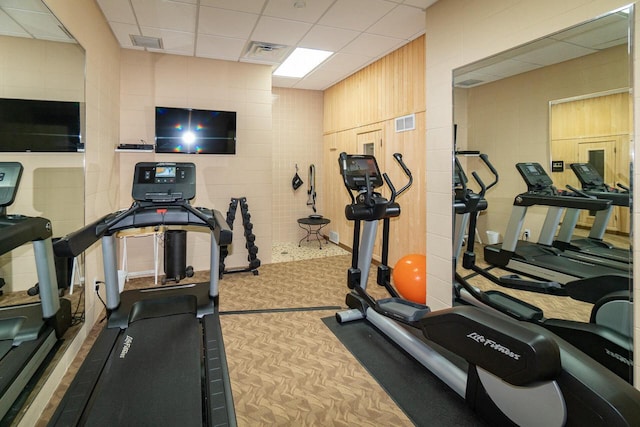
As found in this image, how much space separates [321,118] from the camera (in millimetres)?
6918

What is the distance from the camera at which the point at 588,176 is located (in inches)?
→ 89.3

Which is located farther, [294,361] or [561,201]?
[294,361]

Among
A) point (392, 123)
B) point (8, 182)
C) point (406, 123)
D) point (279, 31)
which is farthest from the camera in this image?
point (392, 123)

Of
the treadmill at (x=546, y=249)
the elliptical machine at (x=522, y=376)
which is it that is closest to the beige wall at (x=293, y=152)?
the treadmill at (x=546, y=249)

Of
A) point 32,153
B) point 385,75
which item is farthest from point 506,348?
point 385,75

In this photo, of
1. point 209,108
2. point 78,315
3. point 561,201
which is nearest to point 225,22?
point 209,108

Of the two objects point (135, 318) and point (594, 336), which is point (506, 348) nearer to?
point (594, 336)

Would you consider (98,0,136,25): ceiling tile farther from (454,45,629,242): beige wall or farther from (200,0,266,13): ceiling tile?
(454,45,629,242): beige wall

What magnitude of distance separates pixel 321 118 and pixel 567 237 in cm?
520

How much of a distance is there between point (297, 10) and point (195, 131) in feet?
7.38

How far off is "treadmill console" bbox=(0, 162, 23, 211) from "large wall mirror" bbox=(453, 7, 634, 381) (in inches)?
126

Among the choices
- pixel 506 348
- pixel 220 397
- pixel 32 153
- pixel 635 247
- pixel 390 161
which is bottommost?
pixel 220 397

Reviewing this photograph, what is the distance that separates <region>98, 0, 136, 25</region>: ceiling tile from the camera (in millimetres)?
3215

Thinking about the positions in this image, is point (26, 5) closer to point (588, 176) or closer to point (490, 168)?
point (490, 168)
